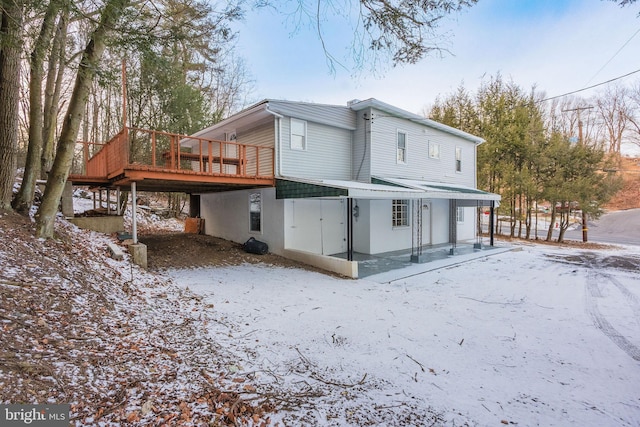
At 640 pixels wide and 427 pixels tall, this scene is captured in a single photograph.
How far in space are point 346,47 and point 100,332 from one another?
4.63 m

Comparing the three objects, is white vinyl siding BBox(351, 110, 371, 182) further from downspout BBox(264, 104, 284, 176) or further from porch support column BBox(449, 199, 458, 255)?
porch support column BBox(449, 199, 458, 255)

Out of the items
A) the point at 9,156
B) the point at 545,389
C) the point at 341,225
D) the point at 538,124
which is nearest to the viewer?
the point at 545,389

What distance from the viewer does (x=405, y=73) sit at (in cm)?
540

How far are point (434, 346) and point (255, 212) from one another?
797cm

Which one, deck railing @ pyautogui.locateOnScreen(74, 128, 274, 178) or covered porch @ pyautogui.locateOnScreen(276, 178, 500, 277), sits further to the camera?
covered porch @ pyautogui.locateOnScreen(276, 178, 500, 277)

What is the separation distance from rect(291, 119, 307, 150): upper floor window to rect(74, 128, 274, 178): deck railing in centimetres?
81

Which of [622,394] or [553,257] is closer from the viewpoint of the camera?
[622,394]

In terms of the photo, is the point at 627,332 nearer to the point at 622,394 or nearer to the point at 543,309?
the point at 543,309

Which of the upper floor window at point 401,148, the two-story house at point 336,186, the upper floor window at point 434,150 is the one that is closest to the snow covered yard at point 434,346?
the two-story house at point 336,186

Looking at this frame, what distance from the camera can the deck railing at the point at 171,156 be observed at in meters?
7.88

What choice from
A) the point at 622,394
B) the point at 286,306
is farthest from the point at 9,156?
the point at 622,394

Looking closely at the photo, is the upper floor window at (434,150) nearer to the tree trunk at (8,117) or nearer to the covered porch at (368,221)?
the covered porch at (368,221)

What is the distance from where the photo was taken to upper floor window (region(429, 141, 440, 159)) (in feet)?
45.3

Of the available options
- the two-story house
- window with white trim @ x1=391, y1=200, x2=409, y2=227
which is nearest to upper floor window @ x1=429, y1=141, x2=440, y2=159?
the two-story house
